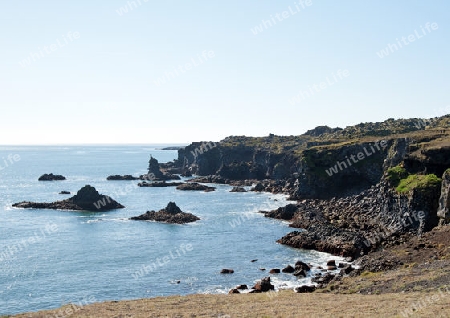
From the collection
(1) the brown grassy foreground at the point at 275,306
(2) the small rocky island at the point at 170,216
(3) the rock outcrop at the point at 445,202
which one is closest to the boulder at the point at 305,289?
(1) the brown grassy foreground at the point at 275,306

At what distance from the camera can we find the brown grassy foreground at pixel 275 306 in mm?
31812

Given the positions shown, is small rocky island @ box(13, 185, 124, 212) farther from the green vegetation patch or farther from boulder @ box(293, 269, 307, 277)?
the green vegetation patch

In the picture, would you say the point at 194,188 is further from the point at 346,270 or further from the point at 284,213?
the point at 346,270

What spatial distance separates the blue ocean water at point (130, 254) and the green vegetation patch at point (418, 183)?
17.7 metres

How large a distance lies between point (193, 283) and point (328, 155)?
78496 mm

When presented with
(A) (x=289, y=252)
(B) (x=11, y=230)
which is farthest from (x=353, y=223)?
(B) (x=11, y=230)

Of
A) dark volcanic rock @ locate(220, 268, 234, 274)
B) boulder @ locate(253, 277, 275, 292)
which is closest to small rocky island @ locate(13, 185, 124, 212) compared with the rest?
dark volcanic rock @ locate(220, 268, 234, 274)

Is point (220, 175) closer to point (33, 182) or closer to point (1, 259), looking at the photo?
point (33, 182)

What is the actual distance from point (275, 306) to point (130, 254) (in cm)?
3824

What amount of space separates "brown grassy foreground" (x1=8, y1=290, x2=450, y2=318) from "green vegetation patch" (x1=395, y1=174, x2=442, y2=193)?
118 feet

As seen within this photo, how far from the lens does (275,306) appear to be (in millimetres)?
37281

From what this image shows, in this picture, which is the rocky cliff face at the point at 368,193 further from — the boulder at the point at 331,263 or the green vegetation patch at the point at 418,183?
the boulder at the point at 331,263

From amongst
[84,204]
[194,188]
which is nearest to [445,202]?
[84,204]

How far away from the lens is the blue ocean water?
5291 centimetres
